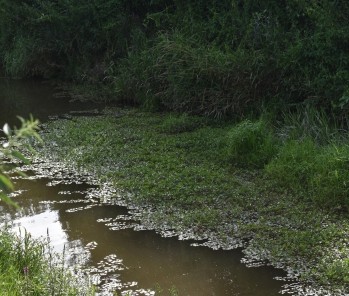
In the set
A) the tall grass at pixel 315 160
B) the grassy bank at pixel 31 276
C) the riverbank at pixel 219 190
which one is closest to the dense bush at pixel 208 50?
the tall grass at pixel 315 160

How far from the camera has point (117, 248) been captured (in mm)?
5172

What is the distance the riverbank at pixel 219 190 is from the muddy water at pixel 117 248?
0.70 ft

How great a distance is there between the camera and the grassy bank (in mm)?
3814

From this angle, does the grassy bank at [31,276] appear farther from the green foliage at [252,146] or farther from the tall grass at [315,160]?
the green foliage at [252,146]

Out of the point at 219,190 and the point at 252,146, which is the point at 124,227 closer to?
Answer: the point at 219,190

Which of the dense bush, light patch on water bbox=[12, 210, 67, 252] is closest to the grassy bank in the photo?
light patch on water bbox=[12, 210, 67, 252]

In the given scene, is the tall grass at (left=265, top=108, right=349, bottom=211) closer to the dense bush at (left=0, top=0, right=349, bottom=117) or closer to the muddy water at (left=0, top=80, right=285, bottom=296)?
the dense bush at (left=0, top=0, right=349, bottom=117)

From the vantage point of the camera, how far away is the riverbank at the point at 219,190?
4879 millimetres

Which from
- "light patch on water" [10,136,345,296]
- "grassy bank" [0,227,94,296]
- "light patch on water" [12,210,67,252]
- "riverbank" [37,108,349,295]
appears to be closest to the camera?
"grassy bank" [0,227,94,296]

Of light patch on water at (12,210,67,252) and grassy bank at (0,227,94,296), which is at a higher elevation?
grassy bank at (0,227,94,296)

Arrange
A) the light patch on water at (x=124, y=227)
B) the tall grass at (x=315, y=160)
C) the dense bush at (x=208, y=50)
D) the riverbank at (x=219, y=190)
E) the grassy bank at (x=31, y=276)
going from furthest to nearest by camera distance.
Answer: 1. the dense bush at (x=208, y=50)
2. the tall grass at (x=315, y=160)
3. the riverbank at (x=219, y=190)
4. the light patch on water at (x=124, y=227)
5. the grassy bank at (x=31, y=276)

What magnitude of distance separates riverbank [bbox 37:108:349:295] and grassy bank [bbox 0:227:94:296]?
1360 mm

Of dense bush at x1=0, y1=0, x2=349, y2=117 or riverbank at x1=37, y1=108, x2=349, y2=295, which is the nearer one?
riverbank at x1=37, y1=108, x2=349, y2=295

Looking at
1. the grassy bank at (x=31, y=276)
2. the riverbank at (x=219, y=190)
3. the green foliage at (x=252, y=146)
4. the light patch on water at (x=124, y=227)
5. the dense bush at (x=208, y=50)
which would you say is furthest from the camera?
the dense bush at (x=208, y=50)
